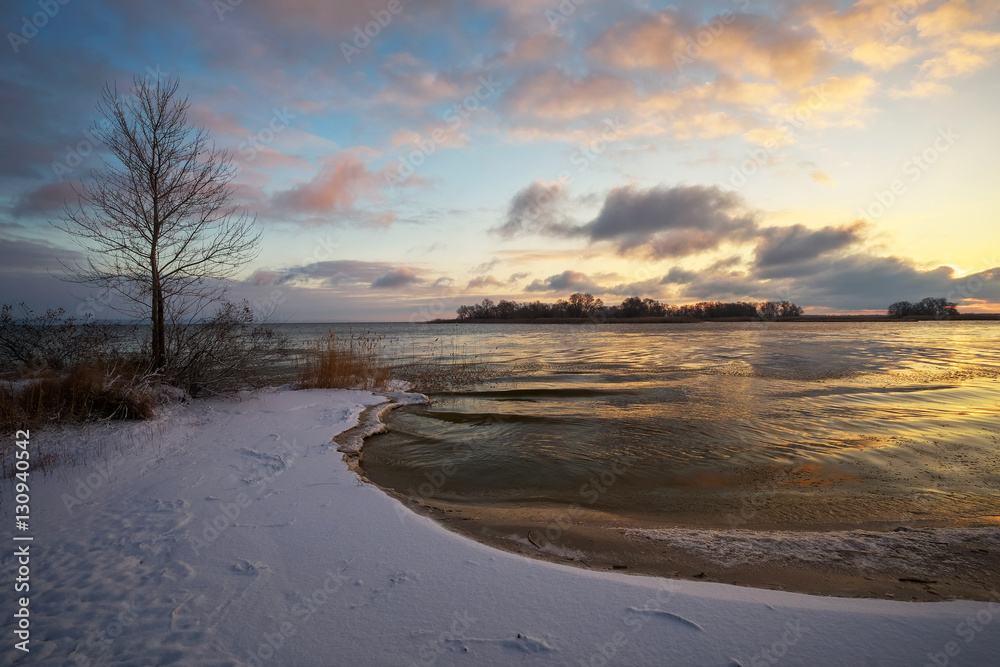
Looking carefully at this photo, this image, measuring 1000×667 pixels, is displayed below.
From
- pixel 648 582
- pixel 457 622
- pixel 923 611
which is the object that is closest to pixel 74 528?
pixel 457 622

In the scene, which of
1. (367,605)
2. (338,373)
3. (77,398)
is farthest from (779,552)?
(338,373)

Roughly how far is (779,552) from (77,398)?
9.32 meters

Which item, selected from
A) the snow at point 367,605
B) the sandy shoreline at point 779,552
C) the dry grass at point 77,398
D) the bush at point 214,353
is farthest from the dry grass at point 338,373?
the sandy shoreline at point 779,552

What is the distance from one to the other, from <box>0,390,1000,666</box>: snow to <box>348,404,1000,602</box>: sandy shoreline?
317 millimetres

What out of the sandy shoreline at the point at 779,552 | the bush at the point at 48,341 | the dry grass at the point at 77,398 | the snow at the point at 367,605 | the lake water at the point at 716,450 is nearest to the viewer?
the snow at the point at 367,605

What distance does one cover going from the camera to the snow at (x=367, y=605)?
2.24m

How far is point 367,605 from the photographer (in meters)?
2.63

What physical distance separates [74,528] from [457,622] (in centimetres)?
334

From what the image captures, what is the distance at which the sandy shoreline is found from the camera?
312 cm

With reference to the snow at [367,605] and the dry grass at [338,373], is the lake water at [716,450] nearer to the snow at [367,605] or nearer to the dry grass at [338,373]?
the snow at [367,605]

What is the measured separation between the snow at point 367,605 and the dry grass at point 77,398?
3.14 metres

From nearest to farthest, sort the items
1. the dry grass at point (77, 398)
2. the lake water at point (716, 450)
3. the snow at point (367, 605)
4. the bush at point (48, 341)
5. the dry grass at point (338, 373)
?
the snow at point (367, 605) < the lake water at point (716, 450) < the dry grass at point (77, 398) < the bush at point (48, 341) < the dry grass at point (338, 373)

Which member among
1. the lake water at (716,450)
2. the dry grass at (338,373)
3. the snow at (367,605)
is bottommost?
the lake water at (716,450)

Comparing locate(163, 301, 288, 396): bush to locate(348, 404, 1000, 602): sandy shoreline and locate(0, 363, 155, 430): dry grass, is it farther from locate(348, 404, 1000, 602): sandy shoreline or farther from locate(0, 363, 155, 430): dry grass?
locate(348, 404, 1000, 602): sandy shoreline
